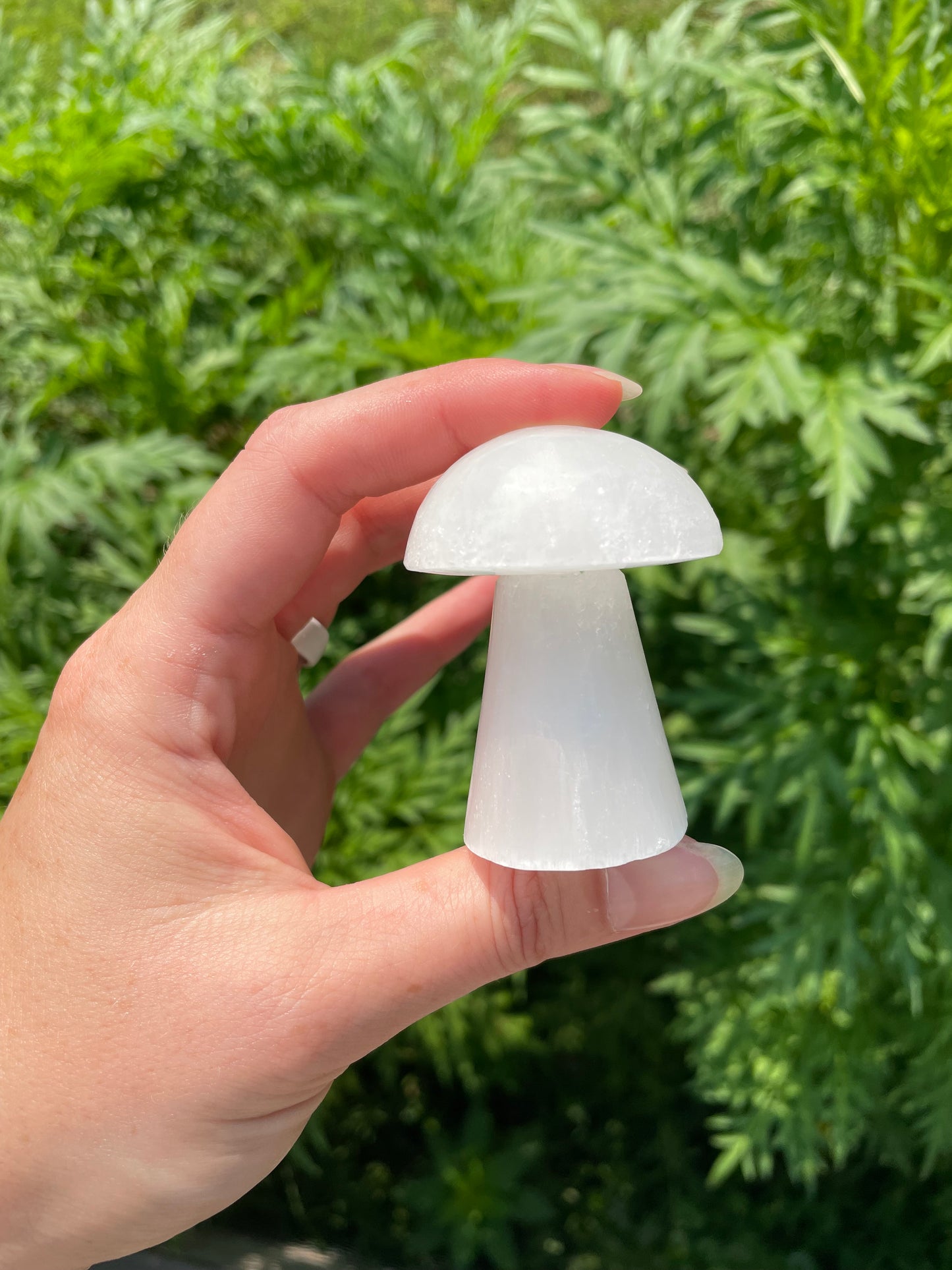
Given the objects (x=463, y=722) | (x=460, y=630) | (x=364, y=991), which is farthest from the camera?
(x=463, y=722)

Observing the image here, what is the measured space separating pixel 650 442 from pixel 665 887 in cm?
109

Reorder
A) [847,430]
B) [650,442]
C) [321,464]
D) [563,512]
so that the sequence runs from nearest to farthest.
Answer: [563,512] < [321,464] < [847,430] < [650,442]

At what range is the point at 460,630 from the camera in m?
1.67

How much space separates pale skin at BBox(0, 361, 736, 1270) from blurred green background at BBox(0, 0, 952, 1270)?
2.51 ft

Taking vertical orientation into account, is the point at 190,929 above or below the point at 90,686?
below

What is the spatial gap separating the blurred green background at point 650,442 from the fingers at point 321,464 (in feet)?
1.39

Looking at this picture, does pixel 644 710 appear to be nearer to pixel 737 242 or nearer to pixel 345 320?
pixel 737 242

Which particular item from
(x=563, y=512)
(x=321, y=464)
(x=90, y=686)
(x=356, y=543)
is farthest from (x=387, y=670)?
(x=563, y=512)

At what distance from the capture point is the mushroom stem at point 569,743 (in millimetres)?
879

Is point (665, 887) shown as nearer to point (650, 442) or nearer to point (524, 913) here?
point (524, 913)

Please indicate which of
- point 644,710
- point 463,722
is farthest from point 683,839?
point 463,722

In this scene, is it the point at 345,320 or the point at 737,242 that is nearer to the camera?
the point at 737,242

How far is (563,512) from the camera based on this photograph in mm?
790

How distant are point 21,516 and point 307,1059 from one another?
1287 mm
